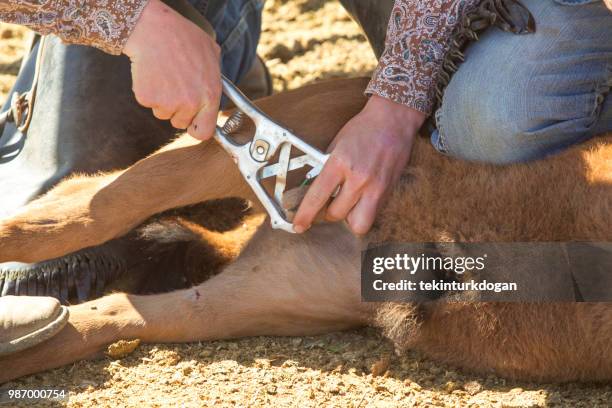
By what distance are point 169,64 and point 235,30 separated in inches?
51.8

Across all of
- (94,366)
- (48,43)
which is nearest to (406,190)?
(94,366)

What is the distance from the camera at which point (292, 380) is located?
2.48 m

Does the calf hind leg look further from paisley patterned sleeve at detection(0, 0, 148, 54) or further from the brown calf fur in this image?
paisley patterned sleeve at detection(0, 0, 148, 54)

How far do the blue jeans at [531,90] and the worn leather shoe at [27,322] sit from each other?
1.23 m

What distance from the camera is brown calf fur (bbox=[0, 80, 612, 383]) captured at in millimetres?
2488

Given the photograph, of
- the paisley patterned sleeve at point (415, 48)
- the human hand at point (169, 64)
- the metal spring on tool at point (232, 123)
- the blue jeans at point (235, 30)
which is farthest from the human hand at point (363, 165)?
the blue jeans at point (235, 30)

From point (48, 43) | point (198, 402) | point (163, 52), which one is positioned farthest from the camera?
point (48, 43)

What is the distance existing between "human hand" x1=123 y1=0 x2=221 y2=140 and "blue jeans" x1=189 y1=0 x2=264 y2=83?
1097 mm

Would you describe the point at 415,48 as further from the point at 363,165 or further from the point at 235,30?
the point at 235,30

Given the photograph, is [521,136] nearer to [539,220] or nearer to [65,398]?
[539,220]

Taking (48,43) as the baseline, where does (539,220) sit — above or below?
below

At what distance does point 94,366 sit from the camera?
101 inches

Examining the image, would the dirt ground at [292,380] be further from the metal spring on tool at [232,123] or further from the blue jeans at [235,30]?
the blue jeans at [235,30]

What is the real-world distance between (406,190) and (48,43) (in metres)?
1.60
